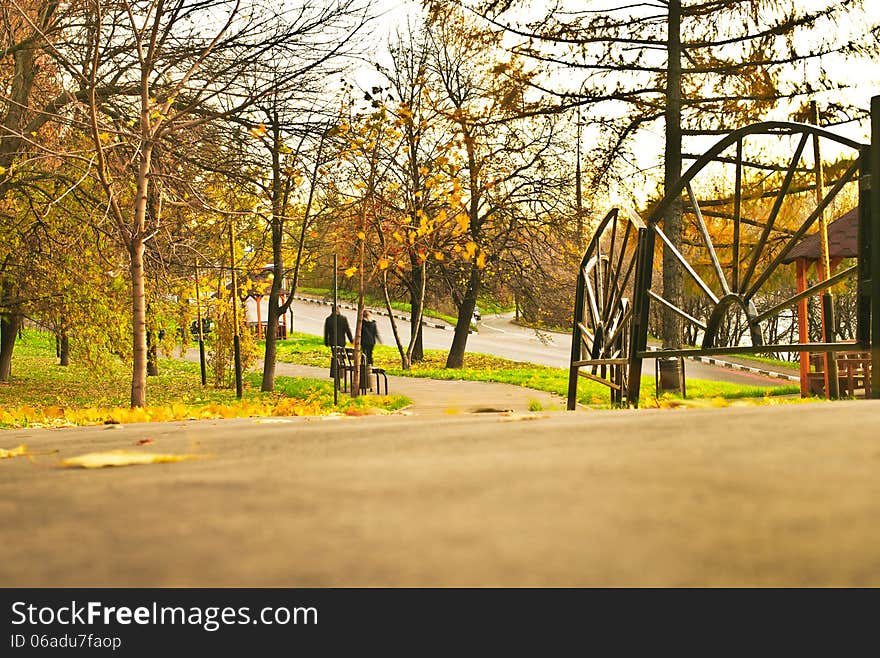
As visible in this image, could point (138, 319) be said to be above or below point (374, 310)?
below

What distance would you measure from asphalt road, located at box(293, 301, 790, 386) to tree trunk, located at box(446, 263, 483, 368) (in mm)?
2845

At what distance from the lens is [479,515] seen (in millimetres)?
854

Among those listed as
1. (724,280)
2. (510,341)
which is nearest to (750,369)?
(510,341)

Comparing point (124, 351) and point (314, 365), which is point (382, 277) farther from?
point (124, 351)

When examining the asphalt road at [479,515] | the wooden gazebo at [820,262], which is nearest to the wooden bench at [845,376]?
the wooden gazebo at [820,262]

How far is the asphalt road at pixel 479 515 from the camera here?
2.31 ft

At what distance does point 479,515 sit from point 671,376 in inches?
462

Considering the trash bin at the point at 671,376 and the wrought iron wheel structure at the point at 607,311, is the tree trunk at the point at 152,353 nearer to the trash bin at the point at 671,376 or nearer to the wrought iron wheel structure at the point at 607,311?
the trash bin at the point at 671,376

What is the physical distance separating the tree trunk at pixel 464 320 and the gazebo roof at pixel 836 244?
1073cm

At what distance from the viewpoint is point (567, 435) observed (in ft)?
4.87

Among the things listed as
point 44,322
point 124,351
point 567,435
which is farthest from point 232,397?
point 567,435

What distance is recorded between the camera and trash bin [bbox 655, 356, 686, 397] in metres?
12.0

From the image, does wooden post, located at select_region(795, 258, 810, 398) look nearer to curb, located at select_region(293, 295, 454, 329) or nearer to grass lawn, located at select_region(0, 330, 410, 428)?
grass lawn, located at select_region(0, 330, 410, 428)

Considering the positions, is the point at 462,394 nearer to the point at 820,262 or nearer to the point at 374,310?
the point at 820,262
